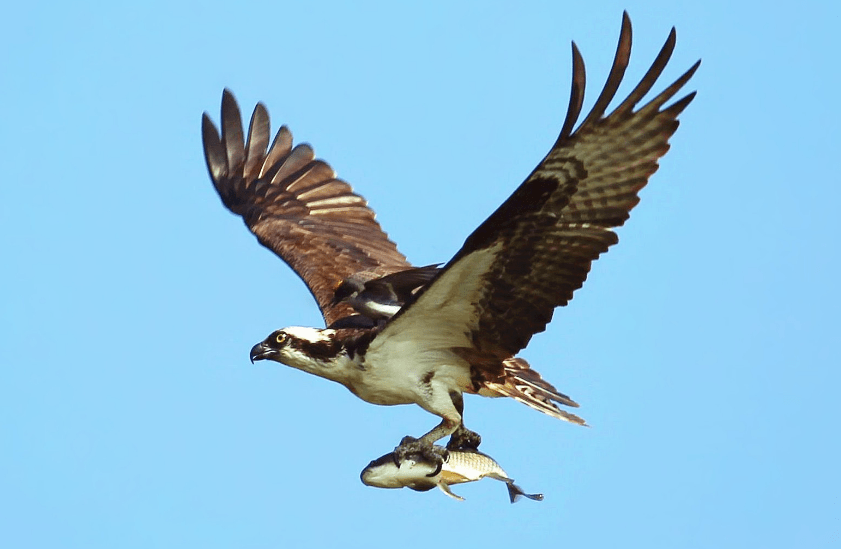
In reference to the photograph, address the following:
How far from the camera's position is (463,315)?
8.60 meters

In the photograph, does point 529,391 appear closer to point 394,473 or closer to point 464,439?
point 464,439

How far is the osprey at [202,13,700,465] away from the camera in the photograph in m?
7.86

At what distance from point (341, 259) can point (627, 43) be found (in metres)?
4.23

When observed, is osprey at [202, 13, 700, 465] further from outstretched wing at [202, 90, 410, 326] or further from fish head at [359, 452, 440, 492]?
outstretched wing at [202, 90, 410, 326]

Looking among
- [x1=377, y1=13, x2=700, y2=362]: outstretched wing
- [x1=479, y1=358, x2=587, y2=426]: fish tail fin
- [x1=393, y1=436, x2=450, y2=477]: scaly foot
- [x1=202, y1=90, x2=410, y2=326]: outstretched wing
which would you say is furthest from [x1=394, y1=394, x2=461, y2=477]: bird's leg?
[x1=202, y1=90, x2=410, y2=326]: outstretched wing

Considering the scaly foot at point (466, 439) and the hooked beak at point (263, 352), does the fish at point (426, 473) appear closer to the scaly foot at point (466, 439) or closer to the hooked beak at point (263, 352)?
the scaly foot at point (466, 439)

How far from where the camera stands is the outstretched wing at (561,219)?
7.79 meters

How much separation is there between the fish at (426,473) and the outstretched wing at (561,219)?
81 centimetres

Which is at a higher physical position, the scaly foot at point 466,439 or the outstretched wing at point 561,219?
the outstretched wing at point 561,219

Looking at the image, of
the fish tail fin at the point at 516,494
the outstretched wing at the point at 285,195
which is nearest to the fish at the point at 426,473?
the fish tail fin at the point at 516,494

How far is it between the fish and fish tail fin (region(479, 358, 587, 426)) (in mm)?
736

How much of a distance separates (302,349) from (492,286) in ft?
4.60

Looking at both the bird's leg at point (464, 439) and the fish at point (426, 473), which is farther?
the bird's leg at point (464, 439)

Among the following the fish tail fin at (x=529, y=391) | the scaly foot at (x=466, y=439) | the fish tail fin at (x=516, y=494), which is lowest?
the fish tail fin at (x=516, y=494)
